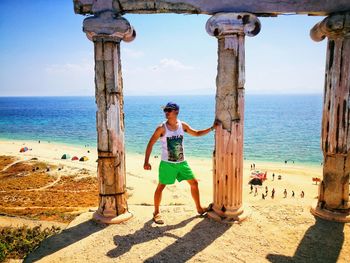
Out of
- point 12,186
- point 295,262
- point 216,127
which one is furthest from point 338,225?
point 12,186

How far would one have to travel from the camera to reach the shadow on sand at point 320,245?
4055 mm

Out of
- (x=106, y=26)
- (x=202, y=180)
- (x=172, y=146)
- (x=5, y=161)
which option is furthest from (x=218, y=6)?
(x=5, y=161)

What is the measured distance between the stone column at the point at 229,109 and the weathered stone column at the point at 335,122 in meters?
1.43

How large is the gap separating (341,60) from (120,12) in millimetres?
4048

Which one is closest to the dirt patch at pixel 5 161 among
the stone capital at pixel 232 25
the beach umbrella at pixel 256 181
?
the beach umbrella at pixel 256 181

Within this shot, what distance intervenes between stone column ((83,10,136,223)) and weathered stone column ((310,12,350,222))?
3.63 m

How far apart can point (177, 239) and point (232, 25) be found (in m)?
3.74

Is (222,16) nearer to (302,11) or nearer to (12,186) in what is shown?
(302,11)

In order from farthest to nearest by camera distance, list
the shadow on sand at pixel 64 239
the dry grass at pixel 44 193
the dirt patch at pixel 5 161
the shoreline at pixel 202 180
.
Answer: the dirt patch at pixel 5 161
the shoreline at pixel 202 180
the dry grass at pixel 44 193
the shadow on sand at pixel 64 239

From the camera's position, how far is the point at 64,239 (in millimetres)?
4684

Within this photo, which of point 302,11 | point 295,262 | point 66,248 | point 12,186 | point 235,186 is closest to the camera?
point 295,262

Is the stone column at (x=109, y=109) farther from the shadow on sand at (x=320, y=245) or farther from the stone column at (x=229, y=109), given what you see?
the shadow on sand at (x=320, y=245)

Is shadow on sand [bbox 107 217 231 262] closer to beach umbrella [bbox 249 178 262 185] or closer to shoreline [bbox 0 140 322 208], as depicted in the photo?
shoreline [bbox 0 140 322 208]

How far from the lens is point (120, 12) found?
190 inches
